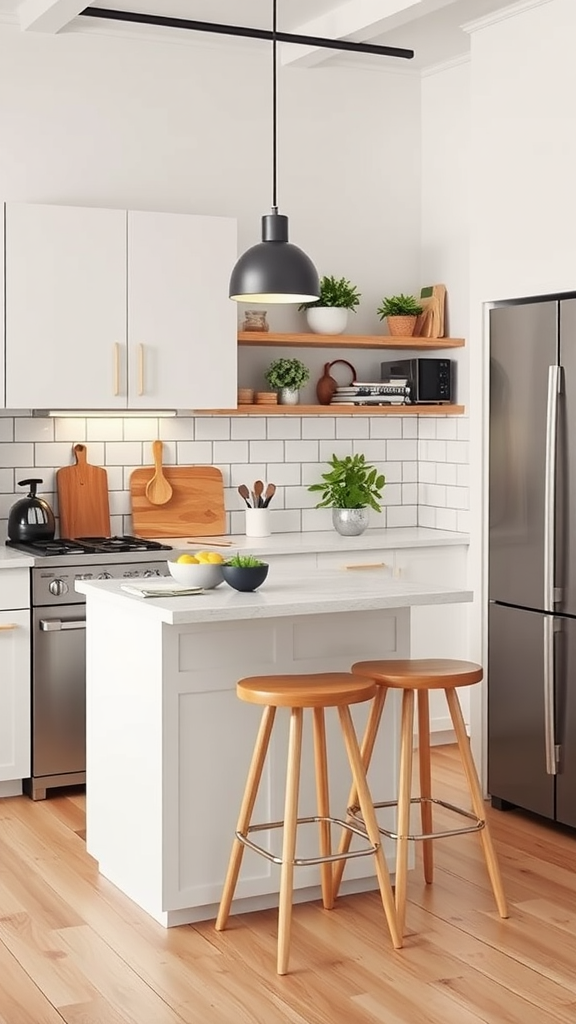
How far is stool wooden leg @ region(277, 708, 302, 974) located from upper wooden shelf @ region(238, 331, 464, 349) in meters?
2.69

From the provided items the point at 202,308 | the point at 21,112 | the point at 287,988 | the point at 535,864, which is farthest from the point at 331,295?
the point at 287,988

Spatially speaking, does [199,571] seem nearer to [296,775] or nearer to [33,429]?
[296,775]

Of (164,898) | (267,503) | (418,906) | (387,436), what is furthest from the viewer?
(387,436)

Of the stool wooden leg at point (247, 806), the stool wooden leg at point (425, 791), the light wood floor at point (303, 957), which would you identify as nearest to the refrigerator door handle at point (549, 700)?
the light wood floor at point (303, 957)

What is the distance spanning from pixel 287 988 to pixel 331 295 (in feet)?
11.8

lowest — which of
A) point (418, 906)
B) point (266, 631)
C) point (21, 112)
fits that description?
point (418, 906)

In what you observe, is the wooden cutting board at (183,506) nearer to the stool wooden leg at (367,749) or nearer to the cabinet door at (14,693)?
the cabinet door at (14,693)

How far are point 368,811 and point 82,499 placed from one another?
2.58m

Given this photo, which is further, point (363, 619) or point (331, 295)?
point (331, 295)

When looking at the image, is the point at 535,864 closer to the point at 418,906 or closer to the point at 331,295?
the point at 418,906

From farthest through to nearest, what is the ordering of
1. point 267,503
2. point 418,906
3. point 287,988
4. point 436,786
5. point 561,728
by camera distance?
point 267,503
point 436,786
point 561,728
point 418,906
point 287,988

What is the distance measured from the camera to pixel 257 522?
6.11 m

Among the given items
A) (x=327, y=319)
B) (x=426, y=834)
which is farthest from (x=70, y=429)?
(x=426, y=834)

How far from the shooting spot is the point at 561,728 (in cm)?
480
